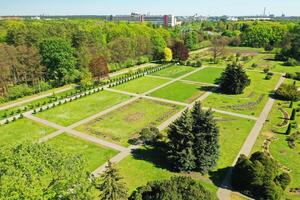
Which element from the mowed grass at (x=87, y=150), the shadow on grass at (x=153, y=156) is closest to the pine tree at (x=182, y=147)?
the shadow on grass at (x=153, y=156)

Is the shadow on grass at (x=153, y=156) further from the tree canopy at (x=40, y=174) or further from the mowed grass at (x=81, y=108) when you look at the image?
the mowed grass at (x=81, y=108)

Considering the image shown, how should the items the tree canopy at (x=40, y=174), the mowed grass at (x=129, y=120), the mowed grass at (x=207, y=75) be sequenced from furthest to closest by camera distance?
the mowed grass at (x=207, y=75), the mowed grass at (x=129, y=120), the tree canopy at (x=40, y=174)

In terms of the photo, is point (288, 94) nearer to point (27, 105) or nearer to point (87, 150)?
point (87, 150)

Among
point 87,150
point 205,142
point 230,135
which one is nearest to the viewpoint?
point 205,142

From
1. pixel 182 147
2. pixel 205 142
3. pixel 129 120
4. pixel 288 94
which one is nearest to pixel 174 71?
pixel 288 94

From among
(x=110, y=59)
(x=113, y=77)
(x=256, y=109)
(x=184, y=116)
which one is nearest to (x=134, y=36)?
(x=110, y=59)
